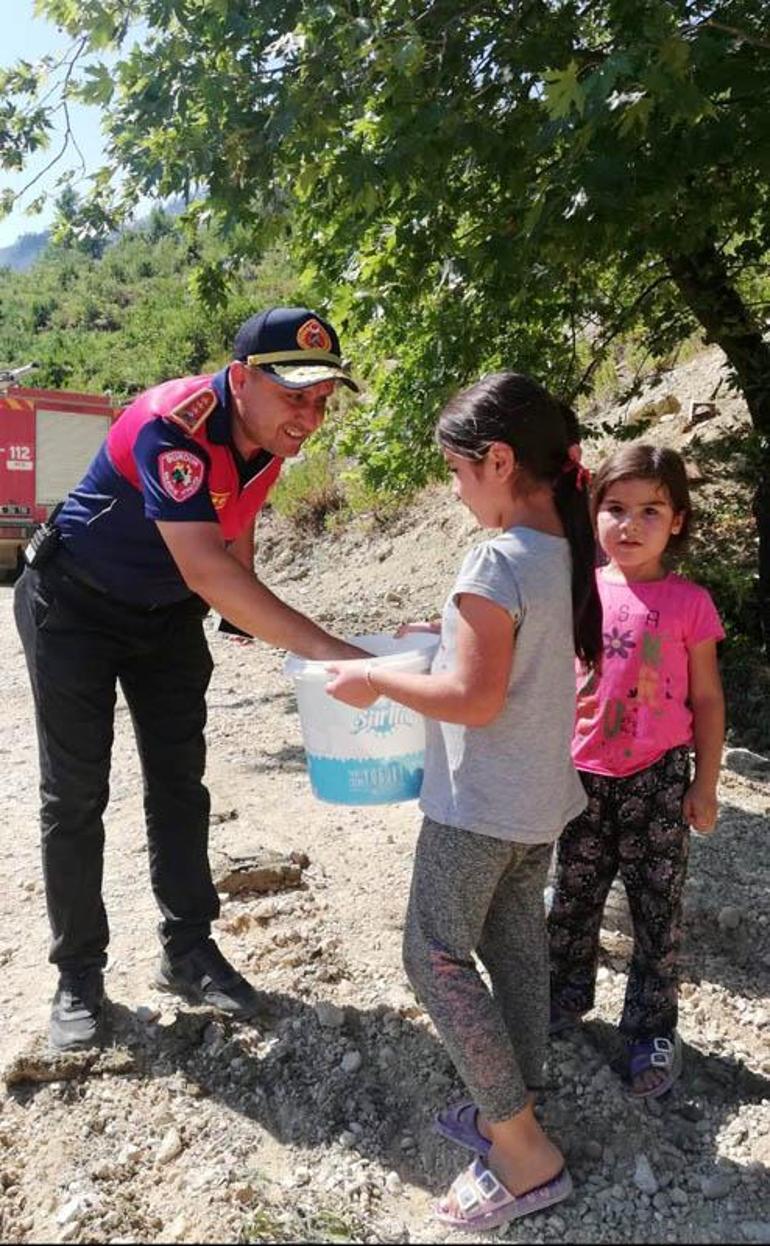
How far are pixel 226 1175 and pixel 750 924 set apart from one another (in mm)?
1797

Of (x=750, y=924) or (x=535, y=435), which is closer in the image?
(x=535, y=435)

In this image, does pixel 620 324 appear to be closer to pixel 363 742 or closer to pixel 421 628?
pixel 421 628

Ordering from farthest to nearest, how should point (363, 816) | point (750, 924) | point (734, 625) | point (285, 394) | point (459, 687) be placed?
point (734, 625)
point (363, 816)
point (750, 924)
point (285, 394)
point (459, 687)

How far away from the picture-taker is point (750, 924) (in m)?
3.32

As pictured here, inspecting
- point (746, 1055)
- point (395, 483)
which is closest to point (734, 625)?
point (395, 483)

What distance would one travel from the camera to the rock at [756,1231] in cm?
208

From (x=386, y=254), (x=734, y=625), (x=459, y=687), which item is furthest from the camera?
(x=734, y=625)

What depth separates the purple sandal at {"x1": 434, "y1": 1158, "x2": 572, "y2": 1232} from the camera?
81.5 inches

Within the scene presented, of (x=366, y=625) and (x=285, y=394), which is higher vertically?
(x=285, y=394)

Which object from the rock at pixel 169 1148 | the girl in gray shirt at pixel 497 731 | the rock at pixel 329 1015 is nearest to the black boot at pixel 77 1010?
the rock at pixel 169 1148

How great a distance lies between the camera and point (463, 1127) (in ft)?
7.60

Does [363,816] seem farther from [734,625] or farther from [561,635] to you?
[734,625]

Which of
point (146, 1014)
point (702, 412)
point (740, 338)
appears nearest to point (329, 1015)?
point (146, 1014)

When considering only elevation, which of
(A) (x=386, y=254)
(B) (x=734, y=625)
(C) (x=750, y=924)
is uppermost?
(A) (x=386, y=254)
